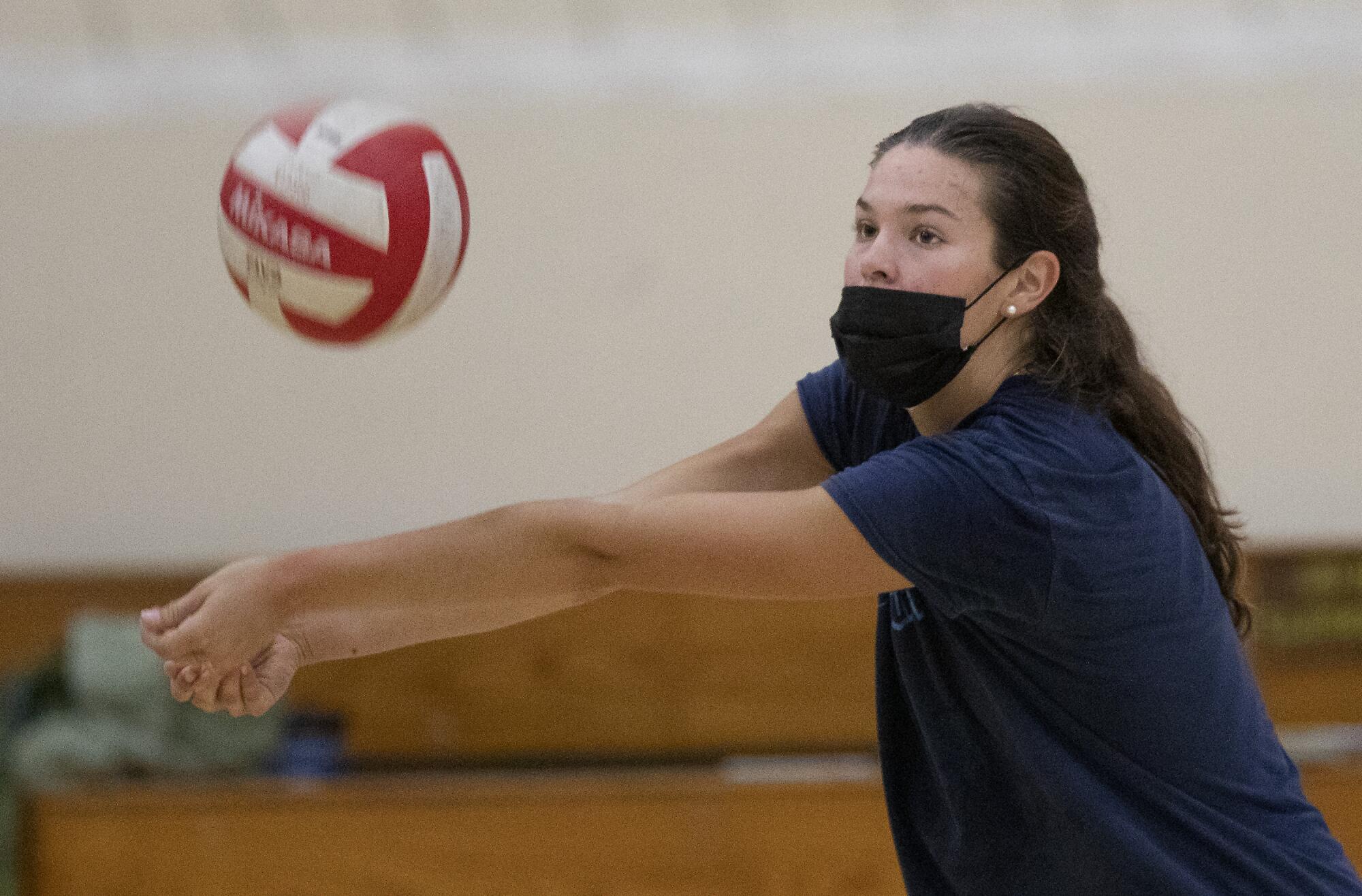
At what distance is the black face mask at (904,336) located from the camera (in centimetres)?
175

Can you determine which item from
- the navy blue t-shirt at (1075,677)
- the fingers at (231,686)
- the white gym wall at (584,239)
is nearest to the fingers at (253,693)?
the fingers at (231,686)

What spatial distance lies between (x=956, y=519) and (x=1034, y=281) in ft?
1.24

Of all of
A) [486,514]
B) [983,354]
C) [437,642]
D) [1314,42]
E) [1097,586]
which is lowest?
[437,642]

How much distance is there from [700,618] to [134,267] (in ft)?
6.40

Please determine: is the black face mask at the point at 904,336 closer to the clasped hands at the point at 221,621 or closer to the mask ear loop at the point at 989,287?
the mask ear loop at the point at 989,287

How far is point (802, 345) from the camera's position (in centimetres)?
431

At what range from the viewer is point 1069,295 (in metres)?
1.83

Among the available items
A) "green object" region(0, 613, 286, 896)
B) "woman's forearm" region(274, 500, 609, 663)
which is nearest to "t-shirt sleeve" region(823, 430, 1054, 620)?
"woman's forearm" region(274, 500, 609, 663)

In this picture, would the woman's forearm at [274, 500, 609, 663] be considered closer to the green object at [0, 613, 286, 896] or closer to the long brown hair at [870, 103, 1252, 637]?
the long brown hair at [870, 103, 1252, 637]

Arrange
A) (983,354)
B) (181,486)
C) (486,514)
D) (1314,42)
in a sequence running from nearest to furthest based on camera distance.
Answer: (486,514) < (983,354) < (1314,42) < (181,486)

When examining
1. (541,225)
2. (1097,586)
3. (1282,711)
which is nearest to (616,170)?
(541,225)

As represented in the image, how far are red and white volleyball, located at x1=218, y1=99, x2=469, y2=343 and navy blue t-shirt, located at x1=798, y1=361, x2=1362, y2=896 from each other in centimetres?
66

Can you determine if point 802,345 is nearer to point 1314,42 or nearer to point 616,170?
point 616,170

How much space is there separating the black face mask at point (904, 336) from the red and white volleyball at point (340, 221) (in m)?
0.55
